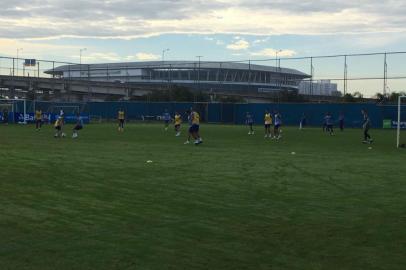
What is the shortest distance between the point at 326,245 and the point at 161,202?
3.72 meters

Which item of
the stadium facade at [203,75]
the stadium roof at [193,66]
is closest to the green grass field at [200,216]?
the stadium roof at [193,66]

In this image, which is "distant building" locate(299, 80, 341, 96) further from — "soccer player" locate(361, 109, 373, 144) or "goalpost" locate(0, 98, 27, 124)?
"soccer player" locate(361, 109, 373, 144)

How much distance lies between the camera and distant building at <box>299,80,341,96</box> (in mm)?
64625

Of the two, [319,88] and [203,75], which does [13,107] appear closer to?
[319,88]

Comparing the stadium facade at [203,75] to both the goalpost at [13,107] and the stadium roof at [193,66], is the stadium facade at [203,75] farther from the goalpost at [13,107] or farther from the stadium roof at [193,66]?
the goalpost at [13,107]

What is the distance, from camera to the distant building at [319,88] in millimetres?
64625

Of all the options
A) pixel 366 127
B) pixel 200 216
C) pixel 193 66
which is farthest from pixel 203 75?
pixel 200 216

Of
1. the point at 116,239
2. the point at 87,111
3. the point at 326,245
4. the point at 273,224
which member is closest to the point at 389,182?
the point at 273,224

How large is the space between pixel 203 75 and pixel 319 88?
39.6m

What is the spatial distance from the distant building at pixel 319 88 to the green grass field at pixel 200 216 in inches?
1951

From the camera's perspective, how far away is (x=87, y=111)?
6869 centimetres

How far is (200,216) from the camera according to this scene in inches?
346

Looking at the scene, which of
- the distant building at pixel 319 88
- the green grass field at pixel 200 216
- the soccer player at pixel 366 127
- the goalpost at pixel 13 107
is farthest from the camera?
the distant building at pixel 319 88

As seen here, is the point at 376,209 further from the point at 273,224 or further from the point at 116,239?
the point at 116,239
